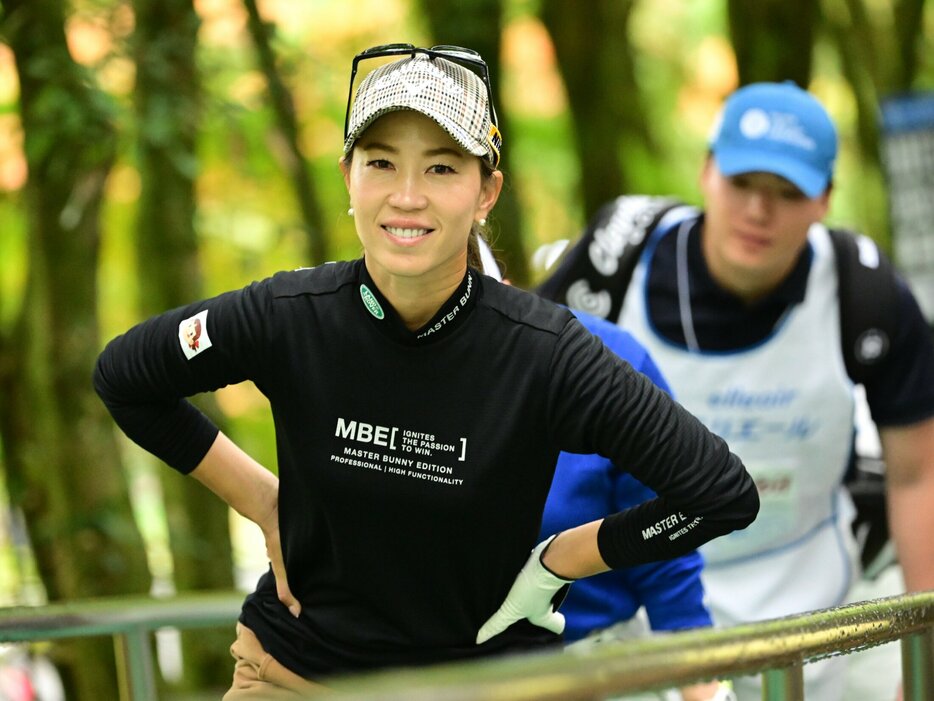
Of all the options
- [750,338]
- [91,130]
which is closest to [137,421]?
[750,338]

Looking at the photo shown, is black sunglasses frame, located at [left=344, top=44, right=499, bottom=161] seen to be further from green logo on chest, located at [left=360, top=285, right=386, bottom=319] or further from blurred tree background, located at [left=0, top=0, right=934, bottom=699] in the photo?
blurred tree background, located at [left=0, top=0, right=934, bottom=699]

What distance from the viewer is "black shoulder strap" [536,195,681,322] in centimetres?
375

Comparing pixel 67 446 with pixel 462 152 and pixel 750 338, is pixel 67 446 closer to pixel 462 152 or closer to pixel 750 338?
pixel 750 338

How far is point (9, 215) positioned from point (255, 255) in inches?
50.7

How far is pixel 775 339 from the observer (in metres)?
3.81

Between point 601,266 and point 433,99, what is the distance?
1.70m

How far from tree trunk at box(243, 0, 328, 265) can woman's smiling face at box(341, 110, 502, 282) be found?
3350mm

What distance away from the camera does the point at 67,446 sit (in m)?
4.92

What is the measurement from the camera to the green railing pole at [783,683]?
6.56 ft

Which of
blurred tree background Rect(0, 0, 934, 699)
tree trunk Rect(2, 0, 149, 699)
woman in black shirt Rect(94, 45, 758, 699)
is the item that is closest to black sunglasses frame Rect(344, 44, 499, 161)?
woman in black shirt Rect(94, 45, 758, 699)

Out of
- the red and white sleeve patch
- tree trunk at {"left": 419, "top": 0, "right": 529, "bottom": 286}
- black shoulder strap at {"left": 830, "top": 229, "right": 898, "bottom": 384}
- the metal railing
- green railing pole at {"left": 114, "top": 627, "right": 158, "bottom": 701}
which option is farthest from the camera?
tree trunk at {"left": 419, "top": 0, "right": 529, "bottom": 286}

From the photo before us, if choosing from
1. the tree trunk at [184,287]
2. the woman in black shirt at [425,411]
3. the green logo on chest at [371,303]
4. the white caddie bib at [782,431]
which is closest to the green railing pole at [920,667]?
the woman in black shirt at [425,411]

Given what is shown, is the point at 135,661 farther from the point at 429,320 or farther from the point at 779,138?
the point at 779,138

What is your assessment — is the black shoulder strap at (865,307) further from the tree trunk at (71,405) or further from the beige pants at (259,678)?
the tree trunk at (71,405)
